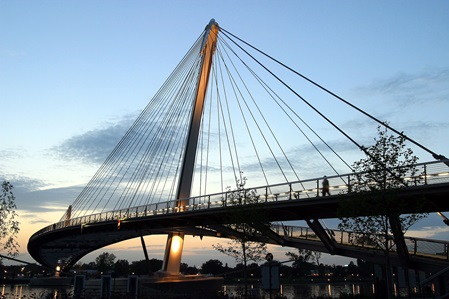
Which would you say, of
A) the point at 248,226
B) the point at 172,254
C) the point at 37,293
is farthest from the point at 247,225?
the point at 37,293

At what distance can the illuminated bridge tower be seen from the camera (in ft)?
149

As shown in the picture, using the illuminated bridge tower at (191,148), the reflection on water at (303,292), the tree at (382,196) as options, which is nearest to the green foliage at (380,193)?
the tree at (382,196)

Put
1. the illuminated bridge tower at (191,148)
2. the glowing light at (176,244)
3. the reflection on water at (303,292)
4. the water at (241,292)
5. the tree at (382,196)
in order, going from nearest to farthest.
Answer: the tree at (382,196) < the water at (241,292) < the reflection on water at (303,292) < the illuminated bridge tower at (191,148) < the glowing light at (176,244)

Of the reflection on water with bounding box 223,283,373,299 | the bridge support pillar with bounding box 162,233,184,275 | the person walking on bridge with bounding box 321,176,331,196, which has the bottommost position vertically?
the reflection on water with bounding box 223,283,373,299

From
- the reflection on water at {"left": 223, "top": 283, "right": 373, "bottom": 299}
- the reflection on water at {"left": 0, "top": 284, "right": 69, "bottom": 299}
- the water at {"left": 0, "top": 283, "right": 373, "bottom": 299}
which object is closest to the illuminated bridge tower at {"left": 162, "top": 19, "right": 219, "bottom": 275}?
the reflection on water at {"left": 223, "top": 283, "right": 373, "bottom": 299}

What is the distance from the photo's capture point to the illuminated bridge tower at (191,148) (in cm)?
4528

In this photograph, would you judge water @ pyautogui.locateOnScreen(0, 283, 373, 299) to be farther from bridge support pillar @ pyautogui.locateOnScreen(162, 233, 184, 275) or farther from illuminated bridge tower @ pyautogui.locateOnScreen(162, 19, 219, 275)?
illuminated bridge tower @ pyautogui.locateOnScreen(162, 19, 219, 275)

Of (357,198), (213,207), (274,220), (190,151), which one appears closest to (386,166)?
(357,198)

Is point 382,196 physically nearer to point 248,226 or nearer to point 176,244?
point 248,226

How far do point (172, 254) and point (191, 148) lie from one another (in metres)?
11.4

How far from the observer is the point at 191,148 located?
45594 mm

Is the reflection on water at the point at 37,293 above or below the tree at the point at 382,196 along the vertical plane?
below

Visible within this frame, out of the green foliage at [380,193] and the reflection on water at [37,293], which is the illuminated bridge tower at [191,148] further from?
the green foliage at [380,193]

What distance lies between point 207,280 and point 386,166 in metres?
33.2
